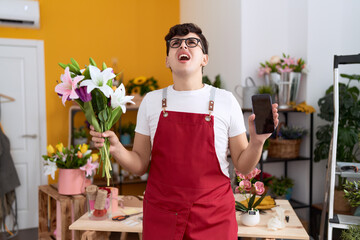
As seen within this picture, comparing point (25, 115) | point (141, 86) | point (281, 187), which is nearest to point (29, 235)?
point (25, 115)

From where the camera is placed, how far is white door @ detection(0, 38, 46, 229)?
421 centimetres

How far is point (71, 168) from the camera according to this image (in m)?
2.57

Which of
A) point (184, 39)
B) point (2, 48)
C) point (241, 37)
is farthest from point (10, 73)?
point (184, 39)

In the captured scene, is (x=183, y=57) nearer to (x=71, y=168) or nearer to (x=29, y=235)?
(x=71, y=168)

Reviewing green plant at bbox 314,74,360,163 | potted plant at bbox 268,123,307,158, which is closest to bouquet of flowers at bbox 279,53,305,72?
green plant at bbox 314,74,360,163

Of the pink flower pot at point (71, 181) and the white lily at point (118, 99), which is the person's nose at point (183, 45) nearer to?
the white lily at point (118, 99)

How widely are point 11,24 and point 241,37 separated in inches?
102

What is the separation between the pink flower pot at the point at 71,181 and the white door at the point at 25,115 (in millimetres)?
1928

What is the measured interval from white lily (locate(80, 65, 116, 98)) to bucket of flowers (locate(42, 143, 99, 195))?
1362 millimetres

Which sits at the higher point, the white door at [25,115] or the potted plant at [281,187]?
the white door at [25,115]

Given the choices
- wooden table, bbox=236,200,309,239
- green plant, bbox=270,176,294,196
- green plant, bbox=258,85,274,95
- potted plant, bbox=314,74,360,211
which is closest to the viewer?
wooden table, bbox=236,200,309,239

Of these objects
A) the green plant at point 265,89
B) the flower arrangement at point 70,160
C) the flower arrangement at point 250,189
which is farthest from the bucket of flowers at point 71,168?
the green plant at point 265,89

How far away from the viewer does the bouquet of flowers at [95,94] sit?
125 centimetres

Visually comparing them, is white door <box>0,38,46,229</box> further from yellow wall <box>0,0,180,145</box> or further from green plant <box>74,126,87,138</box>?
green plant <box>74,126,87,138</box>
